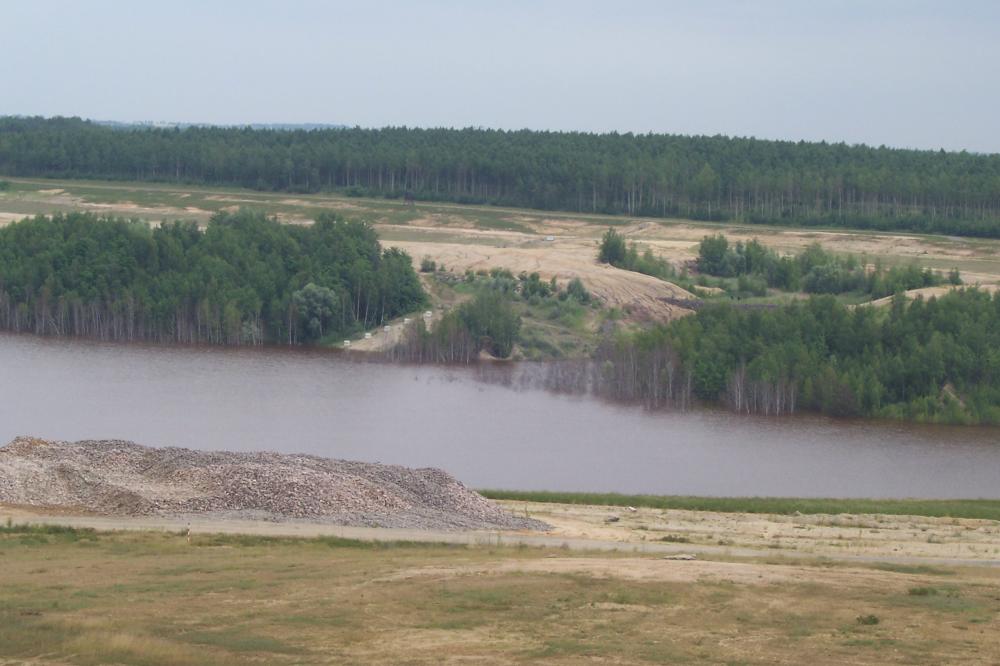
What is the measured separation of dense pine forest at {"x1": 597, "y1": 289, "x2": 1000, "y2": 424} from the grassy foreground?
23268 mm

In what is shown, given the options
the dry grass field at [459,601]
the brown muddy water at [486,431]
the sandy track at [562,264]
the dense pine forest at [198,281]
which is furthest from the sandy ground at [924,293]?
the dry grass field at [459,601]

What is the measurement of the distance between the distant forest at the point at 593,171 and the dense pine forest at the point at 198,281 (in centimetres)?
2708

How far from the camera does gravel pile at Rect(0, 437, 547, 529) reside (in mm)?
27750

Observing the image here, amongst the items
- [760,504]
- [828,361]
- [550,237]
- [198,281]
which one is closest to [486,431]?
[760,504]

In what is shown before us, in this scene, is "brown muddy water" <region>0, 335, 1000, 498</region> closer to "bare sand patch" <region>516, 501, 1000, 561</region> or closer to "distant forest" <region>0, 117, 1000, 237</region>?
"bare sand patch" <region>516, 501, 1000, 561</region>

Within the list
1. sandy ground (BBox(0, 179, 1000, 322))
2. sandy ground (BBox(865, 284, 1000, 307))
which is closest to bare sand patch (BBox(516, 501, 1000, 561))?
sandy ground (BBox(865, 284, 1000, 307))

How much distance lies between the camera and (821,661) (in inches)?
692

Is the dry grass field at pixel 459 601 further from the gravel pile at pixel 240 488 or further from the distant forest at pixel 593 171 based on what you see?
the distant forest at pixel 593 171

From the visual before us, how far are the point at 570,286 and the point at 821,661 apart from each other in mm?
46777

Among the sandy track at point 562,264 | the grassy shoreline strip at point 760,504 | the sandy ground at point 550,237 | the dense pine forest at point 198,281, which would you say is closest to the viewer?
the grassy shoreline strip at point 760,504

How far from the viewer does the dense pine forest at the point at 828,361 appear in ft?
154

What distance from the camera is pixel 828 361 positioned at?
4906cm

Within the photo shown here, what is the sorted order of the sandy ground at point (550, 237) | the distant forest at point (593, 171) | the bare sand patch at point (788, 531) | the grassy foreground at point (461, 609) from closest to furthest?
the grassy foreground at point (461, 609), the bare sand patch at point (788, 531), the sandy ground at point (550, 237), the distant forest at point (593, 171)

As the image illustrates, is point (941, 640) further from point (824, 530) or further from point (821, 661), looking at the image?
point (824, 530)
